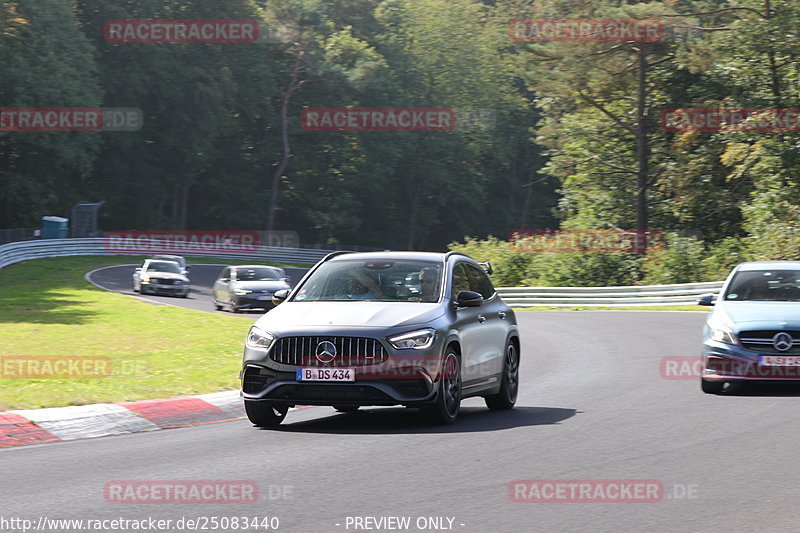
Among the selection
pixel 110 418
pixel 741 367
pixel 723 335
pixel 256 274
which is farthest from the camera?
pixel 256 274

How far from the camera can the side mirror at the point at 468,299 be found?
1220 cm

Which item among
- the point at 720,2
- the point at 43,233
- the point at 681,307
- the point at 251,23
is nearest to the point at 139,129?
the point at 251,23

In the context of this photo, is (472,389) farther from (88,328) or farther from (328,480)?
(88,328)

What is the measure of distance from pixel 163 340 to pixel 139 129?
200 feet

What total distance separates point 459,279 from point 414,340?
181 cm

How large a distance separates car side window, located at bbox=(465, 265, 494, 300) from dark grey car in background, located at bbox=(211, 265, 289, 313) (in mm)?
21544

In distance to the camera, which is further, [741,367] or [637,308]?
[637,308]

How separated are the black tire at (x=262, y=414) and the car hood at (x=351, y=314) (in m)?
0.77

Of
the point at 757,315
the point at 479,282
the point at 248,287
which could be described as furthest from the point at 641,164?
the point at 479,282

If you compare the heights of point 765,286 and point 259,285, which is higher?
point 765,286

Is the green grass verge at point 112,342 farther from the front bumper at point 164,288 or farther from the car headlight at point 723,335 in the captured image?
the car headlight at point 723,335

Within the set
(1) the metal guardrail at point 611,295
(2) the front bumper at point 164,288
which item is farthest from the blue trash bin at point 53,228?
(1) the metal guardrail at point 611,295

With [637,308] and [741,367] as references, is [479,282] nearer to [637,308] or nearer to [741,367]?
[741,367]

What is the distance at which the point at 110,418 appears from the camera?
39.5ft
